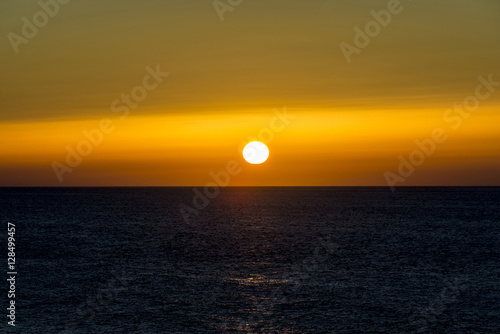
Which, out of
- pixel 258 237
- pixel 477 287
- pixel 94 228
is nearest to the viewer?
pixel 477 287

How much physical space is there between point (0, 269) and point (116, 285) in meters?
14.3

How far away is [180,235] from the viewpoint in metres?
91.4

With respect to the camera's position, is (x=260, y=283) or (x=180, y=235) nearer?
(x=260, y=283)

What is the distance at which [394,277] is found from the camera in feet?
165

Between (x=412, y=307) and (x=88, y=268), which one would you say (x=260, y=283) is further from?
(x=88, y=268)

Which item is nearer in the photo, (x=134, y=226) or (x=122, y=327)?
(x=122, y=327)

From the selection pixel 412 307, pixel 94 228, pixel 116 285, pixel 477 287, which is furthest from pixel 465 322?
pixel 94 228

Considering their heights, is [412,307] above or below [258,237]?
below

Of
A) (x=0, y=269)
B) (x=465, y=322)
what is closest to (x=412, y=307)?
(x=465, y=322)

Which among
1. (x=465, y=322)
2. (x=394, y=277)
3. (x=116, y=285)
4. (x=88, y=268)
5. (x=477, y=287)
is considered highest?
(x=88, y=268)

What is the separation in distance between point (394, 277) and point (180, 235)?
1876 inches

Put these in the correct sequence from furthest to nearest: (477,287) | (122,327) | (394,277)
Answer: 1. (394,277)
2. (477,287)
3. (122,327)

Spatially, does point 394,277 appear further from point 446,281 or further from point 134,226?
point 134,226

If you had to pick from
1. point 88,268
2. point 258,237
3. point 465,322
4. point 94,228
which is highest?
point 94,228
